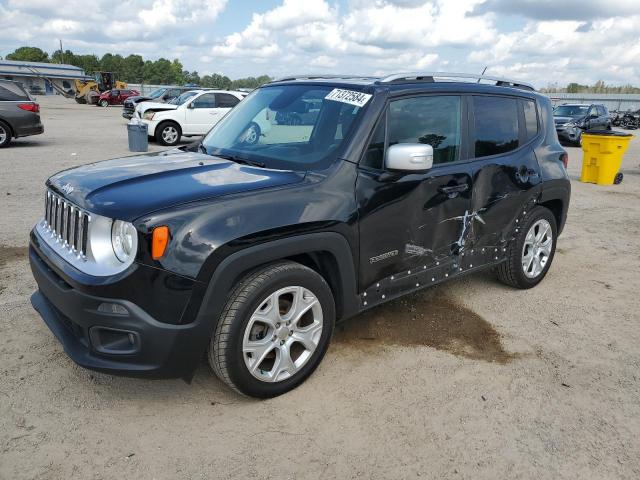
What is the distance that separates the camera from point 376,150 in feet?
10.9

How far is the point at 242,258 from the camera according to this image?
2.69 metres

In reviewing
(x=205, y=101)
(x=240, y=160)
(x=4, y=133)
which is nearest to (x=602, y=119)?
(x=205, y=101)

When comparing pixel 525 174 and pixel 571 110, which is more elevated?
pixel 571 110

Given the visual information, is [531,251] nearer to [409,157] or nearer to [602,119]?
[409,157]

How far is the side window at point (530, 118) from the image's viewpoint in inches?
180

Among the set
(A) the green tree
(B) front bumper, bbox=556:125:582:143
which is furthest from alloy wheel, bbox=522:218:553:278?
(A) the green tree

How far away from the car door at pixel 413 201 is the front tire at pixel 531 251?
3.12 ft

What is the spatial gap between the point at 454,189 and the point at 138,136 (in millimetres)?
11647

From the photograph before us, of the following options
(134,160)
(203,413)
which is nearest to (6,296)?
(134,160)

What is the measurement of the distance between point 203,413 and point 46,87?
248 feet

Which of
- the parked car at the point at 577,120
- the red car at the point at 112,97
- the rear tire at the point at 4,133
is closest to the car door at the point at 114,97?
the red car at the point at 112,97

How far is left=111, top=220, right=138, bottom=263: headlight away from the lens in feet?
8.34

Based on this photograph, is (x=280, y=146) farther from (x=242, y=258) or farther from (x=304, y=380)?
(x=304, y=380)

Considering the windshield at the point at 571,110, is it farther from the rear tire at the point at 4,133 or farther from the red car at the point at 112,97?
the red car at the point at 112,97
